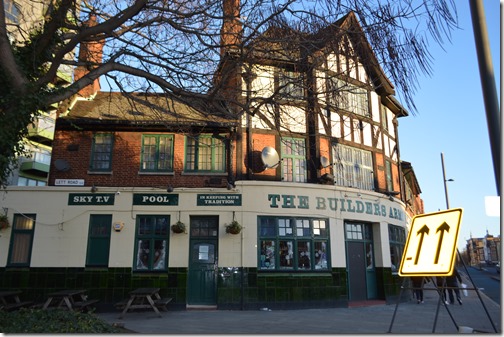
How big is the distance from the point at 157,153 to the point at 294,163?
15.4 feet

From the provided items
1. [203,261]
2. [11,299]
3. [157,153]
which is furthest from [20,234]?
[203,261]

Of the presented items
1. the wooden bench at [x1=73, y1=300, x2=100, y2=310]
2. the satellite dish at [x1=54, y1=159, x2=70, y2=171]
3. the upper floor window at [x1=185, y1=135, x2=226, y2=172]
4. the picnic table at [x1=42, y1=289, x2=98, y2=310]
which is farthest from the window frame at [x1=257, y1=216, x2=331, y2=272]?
the satellite dish at [x1=54, y1=159, x2=70, y2=171]

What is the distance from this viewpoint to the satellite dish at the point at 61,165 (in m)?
13.2

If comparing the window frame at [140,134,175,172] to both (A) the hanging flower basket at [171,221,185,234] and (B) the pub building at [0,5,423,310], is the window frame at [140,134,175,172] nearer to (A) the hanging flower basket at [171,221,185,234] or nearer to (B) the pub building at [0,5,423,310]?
(B) the pub building at [0,5,423,310]

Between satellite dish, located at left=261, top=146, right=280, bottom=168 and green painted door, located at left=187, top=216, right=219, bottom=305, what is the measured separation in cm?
245

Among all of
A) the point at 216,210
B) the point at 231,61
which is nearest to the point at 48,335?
the point at 231,61

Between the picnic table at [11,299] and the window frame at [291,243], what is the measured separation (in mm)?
6668

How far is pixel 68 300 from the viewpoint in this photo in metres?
10.6

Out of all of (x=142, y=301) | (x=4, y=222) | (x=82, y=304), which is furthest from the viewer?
(x=4, y=222)

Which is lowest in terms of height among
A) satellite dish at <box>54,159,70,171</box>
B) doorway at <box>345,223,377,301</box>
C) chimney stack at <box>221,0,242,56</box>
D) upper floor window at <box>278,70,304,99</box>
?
doorway at <box>345,223,377,301</box>

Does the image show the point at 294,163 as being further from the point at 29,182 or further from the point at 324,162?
the point at 29,182

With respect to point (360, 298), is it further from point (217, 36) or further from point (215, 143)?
point (217, 36)

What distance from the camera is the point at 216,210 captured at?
13211 millimetres

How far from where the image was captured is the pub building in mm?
12641
